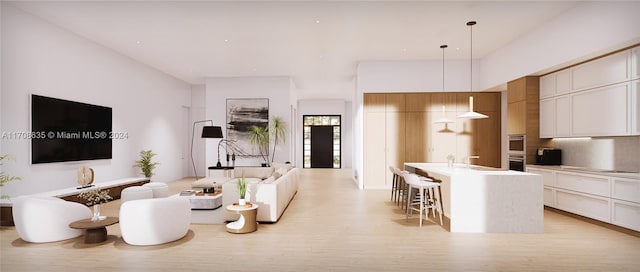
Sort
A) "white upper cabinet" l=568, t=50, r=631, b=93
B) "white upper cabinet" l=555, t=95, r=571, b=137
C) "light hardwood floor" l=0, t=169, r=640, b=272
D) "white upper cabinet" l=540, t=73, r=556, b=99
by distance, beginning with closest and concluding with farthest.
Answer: "light hardwood floor" l=0, t=169, r=640, b=272 < "white upper cabinet" l=568, t=50, r=631, b=93 < "white upper cabinet" l=555, t=95, r=571, b=137 < "white upper cabinet" l=540, t=73, r=556, b=99

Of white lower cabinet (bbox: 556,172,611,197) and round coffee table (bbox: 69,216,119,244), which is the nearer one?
round coffee table (bbox: 69,216,119,244)

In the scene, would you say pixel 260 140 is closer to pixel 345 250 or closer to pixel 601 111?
pixel 345 250

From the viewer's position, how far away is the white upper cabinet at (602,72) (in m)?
4.51

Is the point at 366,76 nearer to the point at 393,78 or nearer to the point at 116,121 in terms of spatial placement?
the point at 393,78

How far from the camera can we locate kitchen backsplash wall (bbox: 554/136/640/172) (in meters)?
4.80

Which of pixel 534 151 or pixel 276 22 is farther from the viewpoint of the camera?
pixel 534 151

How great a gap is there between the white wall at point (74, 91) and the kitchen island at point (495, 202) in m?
6.70

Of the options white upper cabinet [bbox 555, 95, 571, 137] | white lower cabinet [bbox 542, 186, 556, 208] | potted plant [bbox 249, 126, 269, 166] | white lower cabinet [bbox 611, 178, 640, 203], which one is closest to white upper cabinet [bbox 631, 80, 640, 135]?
white lower cabinet [bbox 611, 178, 640, 203]

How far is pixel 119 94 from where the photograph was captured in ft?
24.7

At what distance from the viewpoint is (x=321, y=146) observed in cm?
1485

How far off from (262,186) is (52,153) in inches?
159

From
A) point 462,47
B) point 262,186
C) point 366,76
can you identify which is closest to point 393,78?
point 366,76

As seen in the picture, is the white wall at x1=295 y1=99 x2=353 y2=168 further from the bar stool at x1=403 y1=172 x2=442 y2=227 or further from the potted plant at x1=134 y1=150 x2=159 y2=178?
the bar stool at x1=403 y1=172 x2=442 y2=227

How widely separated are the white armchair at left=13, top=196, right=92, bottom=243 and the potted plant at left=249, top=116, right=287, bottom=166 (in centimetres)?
580
